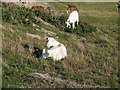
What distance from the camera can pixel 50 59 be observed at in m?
12.1

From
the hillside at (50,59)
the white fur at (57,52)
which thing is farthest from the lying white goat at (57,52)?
the hillside at (50,59)

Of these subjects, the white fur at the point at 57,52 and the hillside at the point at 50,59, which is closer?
the hillside at the point at 50,59

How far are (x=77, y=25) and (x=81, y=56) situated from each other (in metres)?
8.72

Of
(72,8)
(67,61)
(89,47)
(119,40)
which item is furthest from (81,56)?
(72,8)

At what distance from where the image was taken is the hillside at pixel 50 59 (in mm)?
10078

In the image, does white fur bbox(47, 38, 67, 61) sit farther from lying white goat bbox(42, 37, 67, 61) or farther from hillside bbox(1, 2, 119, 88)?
hillside bbox(1, 2, 119, 88)

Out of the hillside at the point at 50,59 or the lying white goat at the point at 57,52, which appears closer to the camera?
the hillside at the point at 50,59

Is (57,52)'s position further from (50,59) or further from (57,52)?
(50,59)

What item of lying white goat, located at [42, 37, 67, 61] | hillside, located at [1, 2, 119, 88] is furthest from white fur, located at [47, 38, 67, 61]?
hillside, located at [1, 2, 119, 88]

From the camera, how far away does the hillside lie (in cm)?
1008

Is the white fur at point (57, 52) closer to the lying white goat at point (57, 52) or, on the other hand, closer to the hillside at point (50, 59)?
the lying white goat at point (57, 52)

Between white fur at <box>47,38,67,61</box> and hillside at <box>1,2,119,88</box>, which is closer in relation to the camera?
hillside at <box>1,2,119,88</box>

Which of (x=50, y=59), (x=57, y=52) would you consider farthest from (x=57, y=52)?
(x=50, y=59)

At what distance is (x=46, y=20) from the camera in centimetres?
2166
